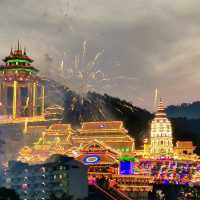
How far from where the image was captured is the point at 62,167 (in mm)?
63156

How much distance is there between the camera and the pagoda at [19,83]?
100000 mm

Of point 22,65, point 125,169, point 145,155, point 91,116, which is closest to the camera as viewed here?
point 125,169

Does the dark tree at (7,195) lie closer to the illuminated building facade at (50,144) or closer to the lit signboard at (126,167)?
the lit signboard at (126,167)

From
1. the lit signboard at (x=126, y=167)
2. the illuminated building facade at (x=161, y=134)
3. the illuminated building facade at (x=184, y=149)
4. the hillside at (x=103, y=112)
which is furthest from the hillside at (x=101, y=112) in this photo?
the lit signboard at (x=126, y=167)

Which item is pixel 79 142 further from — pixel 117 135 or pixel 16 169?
pixel 16 169

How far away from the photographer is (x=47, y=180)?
63.0 meters

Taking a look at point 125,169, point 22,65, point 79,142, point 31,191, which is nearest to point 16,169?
point 31,191

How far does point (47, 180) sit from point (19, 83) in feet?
133

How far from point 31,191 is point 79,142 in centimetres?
2506

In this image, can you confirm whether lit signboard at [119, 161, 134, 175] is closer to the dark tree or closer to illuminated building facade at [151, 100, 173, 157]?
illuminated building facade at [151, 100, 173, 157]

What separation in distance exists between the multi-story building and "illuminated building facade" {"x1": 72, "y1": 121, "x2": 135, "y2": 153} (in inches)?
766

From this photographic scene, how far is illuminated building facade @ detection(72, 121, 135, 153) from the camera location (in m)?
83.1

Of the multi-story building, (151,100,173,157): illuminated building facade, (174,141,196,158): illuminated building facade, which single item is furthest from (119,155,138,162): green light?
the multi-story building

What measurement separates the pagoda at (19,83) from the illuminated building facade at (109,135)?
44.9ft
